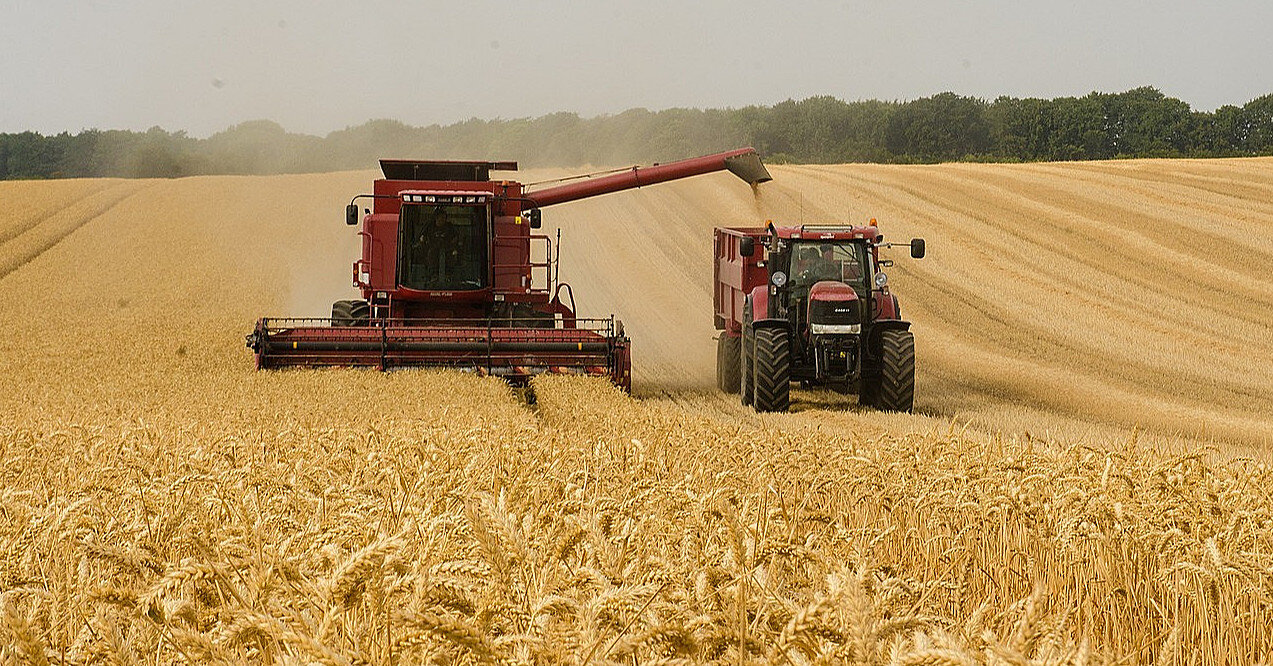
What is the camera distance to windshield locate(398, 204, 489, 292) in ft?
51.3

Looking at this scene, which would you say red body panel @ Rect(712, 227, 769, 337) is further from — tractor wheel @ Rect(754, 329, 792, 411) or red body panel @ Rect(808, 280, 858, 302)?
tractor wheel @ Rect(754, 329, 792, 411)

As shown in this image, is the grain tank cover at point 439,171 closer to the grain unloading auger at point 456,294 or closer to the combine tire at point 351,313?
the grain unloading auger at point 456,294

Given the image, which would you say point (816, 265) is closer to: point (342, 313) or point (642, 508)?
point (342, 313)

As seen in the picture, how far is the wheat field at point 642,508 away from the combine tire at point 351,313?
1.73 meters

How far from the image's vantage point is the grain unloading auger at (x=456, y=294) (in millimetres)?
13898

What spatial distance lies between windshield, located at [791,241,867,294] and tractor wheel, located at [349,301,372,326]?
5.09 metres

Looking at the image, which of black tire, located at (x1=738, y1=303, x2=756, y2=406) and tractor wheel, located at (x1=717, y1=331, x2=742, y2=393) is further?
tractor wheel, located at (x1=717, y1=331, x2=742, y2=393)

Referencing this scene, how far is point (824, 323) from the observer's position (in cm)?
1335

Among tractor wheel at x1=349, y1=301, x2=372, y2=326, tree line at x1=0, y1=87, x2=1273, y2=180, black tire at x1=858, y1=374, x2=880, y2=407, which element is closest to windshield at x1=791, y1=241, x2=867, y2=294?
black tire at x1=858, y1=374, x2=880, y2=407

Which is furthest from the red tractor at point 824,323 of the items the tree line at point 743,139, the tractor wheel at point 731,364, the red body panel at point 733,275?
the tree line at point 743,139

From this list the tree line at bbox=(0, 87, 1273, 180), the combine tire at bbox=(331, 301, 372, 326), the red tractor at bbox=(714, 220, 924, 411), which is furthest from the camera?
the tree line at bbox=(0, 87, 1273, 180)

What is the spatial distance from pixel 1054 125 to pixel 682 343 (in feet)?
164

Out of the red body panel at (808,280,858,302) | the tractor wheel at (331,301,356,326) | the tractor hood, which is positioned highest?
the red body panel at (808,280,858,302)

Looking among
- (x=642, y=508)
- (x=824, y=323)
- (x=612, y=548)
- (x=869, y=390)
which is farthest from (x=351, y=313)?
(x=612, y=548)
